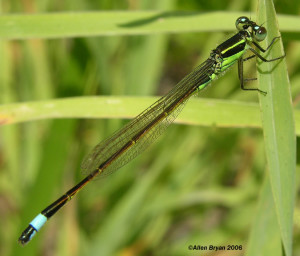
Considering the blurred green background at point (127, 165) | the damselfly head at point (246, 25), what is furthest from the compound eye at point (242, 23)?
the blurred green background at point (127, 165)

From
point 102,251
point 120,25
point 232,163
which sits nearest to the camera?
point 120,25

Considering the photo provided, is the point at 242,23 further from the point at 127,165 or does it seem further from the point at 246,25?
the point at 127,165

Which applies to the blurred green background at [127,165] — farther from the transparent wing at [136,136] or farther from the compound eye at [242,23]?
the compound eye at [242,23]

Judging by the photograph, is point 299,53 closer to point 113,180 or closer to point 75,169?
point 113,180

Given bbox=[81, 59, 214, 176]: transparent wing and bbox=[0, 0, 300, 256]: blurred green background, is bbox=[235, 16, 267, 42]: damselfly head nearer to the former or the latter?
bbox=[81, 59, 214, 176]: transparent wing

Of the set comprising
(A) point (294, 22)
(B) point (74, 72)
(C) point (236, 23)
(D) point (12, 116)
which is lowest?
(D) point (12, 116)

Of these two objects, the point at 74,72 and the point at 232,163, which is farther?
the point at 232,163

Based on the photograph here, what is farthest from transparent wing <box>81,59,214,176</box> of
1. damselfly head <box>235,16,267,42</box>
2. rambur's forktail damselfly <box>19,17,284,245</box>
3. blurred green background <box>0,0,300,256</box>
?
damselfly head <box>235,16,267,42</box>

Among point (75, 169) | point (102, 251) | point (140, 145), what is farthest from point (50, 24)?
point (102, 251)
